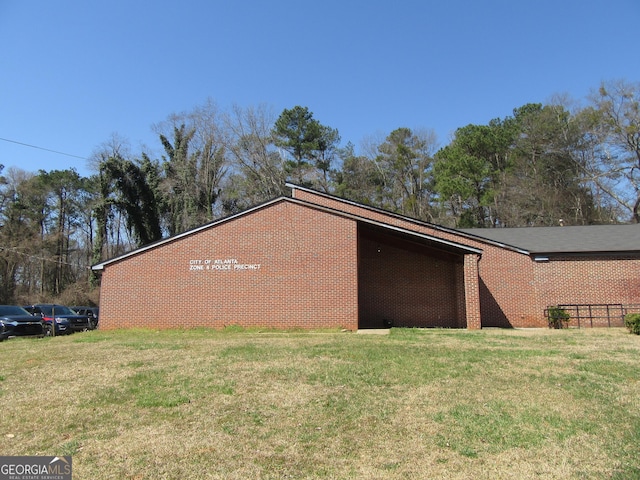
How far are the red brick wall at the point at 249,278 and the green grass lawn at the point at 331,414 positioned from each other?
630cm

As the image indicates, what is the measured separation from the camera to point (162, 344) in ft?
40.7

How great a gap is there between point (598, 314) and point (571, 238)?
385 centimetres

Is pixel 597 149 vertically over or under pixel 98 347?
over

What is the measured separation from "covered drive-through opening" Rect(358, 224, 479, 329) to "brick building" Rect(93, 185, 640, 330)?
5 centimetres

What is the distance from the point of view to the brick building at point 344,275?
658 inches

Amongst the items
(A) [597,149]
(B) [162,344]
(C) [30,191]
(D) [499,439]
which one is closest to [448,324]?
(B) [162,344]

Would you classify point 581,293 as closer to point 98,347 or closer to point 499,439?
point 499,439

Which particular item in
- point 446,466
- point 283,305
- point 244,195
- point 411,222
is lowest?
point 446,466

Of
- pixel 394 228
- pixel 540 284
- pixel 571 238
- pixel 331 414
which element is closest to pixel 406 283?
pixel 394 228

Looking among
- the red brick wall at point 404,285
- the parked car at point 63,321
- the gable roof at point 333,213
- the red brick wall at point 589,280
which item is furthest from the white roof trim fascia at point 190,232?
the red brick wall at point 589,280

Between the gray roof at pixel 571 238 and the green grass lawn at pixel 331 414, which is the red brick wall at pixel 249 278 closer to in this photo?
the green grass lawn at pixel 331 414

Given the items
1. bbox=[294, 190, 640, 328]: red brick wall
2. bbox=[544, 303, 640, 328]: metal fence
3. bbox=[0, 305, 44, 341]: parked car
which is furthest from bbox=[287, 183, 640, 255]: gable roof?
bbox=[0, 305, 44, 341]: parked car

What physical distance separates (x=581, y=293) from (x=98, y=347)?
1835 centimetres

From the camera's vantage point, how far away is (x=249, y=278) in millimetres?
17000
